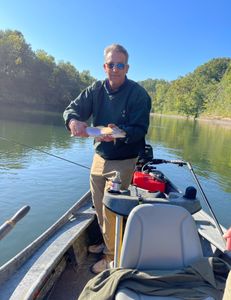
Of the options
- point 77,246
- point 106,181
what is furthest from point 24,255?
point 106,181

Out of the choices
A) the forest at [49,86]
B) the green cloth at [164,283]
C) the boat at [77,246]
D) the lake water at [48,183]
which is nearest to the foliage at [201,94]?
the forest at [49,86]

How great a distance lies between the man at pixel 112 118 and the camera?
322 centimetres

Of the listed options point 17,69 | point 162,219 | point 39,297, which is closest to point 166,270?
point 162,219

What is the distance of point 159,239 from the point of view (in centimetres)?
257

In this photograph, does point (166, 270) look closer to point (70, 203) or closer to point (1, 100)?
point (70, 203)

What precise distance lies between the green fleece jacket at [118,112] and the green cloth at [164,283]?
133cm

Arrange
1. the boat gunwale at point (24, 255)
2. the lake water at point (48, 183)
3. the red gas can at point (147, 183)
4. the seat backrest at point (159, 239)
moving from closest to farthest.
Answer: the seat backrest at point (159, 239)
the boat gunwale at point (24, 255)
the red gas can at point (147, 183)
the lake water at point (48, 183)

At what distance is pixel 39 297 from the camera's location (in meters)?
2.93

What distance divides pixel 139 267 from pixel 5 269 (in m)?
1.25

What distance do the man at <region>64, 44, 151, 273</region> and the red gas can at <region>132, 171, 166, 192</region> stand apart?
181 centimetres

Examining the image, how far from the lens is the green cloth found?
7.49 feet

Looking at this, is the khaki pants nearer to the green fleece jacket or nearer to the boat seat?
the green fleece jacket

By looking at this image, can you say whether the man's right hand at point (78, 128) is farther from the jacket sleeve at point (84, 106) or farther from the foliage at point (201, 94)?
the foliage at point (201, 94)

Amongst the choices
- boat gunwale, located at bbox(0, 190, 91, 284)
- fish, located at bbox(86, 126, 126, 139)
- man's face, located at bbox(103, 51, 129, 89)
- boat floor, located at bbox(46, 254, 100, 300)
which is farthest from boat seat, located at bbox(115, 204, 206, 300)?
man's face, located at bbox(103, 51, 129, 89)
